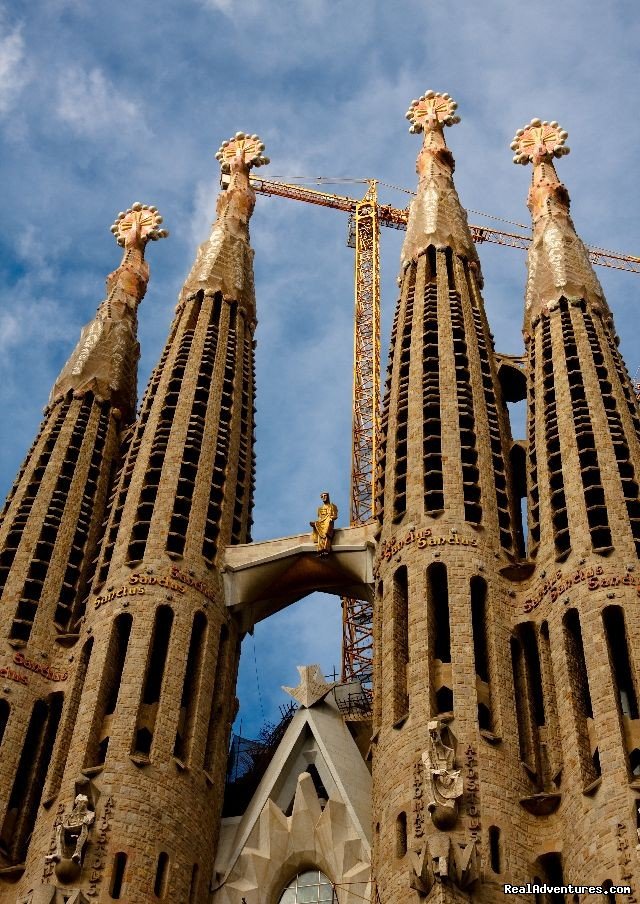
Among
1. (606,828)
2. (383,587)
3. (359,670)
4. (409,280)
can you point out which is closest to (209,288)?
(409,280)

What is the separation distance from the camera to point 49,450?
45.9 m

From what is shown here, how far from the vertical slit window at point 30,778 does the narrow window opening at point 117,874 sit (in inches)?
132

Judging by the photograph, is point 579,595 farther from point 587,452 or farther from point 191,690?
point 191,690

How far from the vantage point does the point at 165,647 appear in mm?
38812

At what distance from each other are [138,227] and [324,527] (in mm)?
18894

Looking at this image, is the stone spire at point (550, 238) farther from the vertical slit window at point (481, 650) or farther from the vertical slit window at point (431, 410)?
the vertical slit window at point (481, 650)

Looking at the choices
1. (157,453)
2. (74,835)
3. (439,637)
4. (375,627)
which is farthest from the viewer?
(157,453)

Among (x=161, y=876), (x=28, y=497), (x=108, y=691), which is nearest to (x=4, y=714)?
(x=108, y=691)

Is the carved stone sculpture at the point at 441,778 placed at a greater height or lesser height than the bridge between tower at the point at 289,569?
lesser

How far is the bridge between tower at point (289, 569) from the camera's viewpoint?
41250mm

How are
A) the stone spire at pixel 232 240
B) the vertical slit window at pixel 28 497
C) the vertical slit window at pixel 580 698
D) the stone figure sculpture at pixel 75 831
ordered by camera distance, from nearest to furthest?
the vertical slit window at pixel 580 698
the stone figure sculpture at pixel 75 831
the vertical slit window at pixel 28 497
the stone spire at pixel 232 240

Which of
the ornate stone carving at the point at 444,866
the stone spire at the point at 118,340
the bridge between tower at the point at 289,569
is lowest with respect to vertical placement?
the ornate stone carving at the point at 444,866

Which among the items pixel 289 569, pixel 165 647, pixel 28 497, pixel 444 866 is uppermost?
pixel 28 497

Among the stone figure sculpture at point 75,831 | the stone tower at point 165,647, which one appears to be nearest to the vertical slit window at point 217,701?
the stone tower at point 165,647
